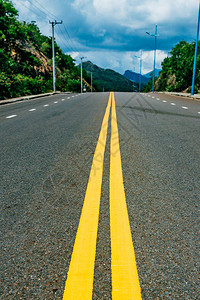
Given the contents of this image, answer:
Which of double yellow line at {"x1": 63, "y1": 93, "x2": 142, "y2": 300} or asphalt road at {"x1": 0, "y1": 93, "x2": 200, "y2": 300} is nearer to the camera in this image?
double yellow line at {"x1": 63, "y1": 93, "x2": 142, "y2": 300}

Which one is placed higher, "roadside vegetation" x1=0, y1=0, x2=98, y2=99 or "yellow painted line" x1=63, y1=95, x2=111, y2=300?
"roadside vegetation" x1=0, y1=0, x2=98, y2=99

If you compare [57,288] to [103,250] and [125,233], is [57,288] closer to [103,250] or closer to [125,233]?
[103,250]

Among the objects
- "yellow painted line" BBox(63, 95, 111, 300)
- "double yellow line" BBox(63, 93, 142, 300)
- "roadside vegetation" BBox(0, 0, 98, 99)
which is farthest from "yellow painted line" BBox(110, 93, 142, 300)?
"roadside vegetation" BBox(0, 0, 98, 99)

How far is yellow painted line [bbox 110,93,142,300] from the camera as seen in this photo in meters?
1.92

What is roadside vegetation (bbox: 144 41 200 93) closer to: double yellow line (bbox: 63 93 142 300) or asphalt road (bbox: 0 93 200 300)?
asphalt road (bbox: 0 93 200 300)

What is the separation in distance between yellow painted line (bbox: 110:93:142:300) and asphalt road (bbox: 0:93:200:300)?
0.04 m

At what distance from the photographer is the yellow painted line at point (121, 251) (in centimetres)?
192

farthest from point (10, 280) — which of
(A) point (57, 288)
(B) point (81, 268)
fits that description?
(B) point (81, 268)

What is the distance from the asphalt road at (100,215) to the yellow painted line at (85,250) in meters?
0.05

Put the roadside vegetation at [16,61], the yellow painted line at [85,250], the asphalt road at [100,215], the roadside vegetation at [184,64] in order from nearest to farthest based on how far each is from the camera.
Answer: the yellow painted line at [85,250], the asphalt road at [100,215], the roadside vegetation at [16,61], the roadside vegetation at [184,64]

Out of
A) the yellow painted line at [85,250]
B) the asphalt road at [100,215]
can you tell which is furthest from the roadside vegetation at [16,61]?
the yellow painted line at [85,250]

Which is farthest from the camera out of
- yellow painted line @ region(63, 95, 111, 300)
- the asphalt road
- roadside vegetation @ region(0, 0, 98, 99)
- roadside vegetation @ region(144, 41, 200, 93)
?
roadside vegetation @ region(144, 41, 200, 93)

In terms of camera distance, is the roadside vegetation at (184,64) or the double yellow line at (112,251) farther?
the roadside vegetation at (184,64)

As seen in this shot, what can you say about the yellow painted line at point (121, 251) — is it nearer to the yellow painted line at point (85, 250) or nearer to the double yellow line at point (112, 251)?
the double yellow line at point (112, 251)
